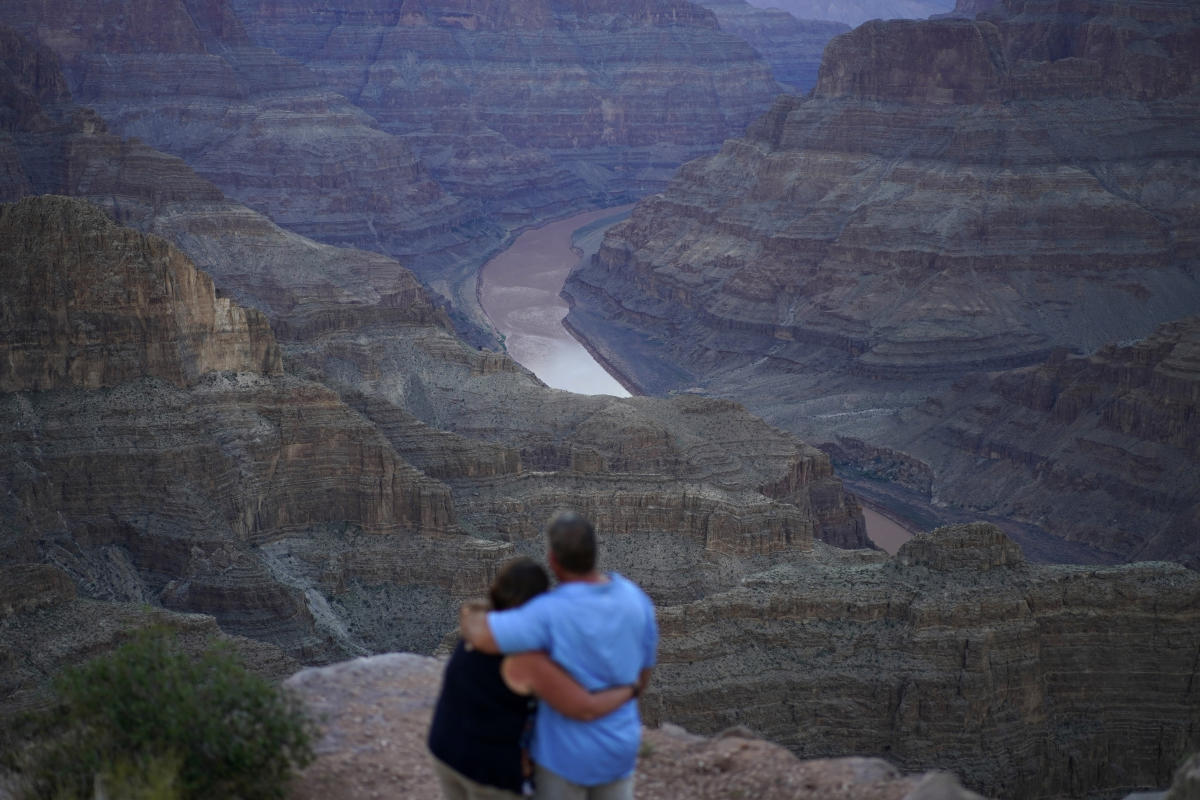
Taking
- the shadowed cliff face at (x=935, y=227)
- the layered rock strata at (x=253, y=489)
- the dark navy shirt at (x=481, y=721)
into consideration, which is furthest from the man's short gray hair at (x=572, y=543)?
the shadowed cliff face at (x=935, y=227)

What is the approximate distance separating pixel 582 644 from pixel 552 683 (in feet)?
1.51

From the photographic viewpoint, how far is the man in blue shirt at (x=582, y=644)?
14.8 m

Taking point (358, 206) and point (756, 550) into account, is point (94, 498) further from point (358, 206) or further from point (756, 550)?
point (358, 206)

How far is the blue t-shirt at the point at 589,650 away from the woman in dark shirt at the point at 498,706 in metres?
0.16

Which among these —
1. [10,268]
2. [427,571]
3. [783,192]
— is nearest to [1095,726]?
[427,571]

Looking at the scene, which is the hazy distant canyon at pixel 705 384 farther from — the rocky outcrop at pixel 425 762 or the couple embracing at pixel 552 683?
the couple embracing at pixel 552 683

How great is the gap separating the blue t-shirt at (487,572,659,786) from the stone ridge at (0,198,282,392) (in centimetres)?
3805

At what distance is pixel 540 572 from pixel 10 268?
39365mm

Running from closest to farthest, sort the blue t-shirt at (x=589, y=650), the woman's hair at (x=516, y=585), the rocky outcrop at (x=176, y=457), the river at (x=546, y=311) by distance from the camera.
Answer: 1. the blue t-shirt at (x=589, y=650)
2. the woman's hair at (x=516, y=585)
3. the rocky outcrop at (x=176, y=457)
4. the river at (x=546, y=311)

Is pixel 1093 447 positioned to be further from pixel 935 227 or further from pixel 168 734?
pixel 168 734

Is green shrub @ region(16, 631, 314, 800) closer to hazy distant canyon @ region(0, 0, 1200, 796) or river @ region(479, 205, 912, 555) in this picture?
hazy distant canyon @ region(0, 0, 1200, 796)

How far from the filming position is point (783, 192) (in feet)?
393

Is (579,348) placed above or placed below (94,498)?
below

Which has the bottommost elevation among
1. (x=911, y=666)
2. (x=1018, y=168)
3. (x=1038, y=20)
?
(x=911, y=666)
